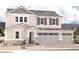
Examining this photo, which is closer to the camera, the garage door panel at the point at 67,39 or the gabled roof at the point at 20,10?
the gabled roof at the point at 20,10

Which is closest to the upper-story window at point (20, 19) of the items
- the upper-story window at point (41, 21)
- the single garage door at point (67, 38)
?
the upper-story window at point (41, 21)

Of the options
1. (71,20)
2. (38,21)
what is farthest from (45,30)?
(71,20)

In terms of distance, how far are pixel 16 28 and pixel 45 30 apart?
19.3 inches

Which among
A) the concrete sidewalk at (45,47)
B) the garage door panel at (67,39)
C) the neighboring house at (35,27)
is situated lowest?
the concrete sidewalk at (45,47)

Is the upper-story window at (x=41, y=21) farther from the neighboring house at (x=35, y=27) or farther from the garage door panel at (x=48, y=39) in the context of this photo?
the garage door panel at (x=48, y=39)

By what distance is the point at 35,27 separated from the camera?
4.73m

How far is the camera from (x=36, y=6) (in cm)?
475

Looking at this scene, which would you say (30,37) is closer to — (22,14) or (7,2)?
(22,14)

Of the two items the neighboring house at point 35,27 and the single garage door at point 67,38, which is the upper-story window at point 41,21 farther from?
the single garage door at point 67,38

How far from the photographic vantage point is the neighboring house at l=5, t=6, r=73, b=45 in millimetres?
4680

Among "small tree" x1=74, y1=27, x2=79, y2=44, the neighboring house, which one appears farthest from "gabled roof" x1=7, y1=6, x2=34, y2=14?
"small tree" x1=74, y1=27, x2=79, y2=44

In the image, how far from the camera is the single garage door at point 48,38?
15.6ft

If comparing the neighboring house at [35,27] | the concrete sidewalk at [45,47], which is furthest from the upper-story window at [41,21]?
the concrete sidewalk at [45,47]

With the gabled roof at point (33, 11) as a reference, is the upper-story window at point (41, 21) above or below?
below
